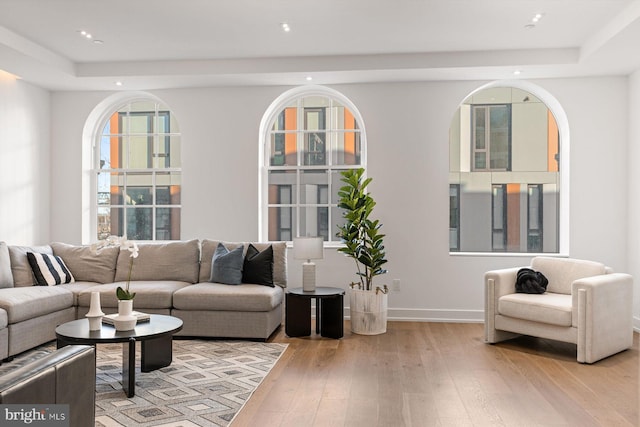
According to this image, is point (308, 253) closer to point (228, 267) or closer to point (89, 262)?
point (228, 267)

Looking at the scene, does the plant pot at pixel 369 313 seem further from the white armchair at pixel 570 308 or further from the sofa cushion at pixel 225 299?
the white armchair at pixel 570 308

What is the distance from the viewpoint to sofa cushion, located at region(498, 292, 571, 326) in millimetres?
4348

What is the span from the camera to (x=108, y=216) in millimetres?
6504

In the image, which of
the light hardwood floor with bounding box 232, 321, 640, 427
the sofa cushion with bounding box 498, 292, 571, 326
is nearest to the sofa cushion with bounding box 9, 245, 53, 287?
the light hardwood floor with bounding box 232, 321, 640, 427

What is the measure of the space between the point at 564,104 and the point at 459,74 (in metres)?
1.20

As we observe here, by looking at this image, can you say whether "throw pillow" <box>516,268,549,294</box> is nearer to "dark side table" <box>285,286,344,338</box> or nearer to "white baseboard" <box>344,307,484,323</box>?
"white baseboard" <box>344,307,484,323</box>

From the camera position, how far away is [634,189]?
17.8 feet

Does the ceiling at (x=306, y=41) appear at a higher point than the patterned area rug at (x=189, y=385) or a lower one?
higher

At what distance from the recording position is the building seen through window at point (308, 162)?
6191mm

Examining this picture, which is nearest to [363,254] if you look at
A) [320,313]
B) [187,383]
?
[320,313]

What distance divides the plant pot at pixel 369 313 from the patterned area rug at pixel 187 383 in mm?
899

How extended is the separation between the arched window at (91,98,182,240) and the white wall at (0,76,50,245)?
592mm

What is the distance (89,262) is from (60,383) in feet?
13.1

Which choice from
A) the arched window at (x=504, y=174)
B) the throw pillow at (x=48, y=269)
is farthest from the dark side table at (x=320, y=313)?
the throw pillow at (x=48, y=269)
